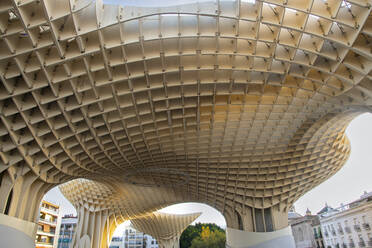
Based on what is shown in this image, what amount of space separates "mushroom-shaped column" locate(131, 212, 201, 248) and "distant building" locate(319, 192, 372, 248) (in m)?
38.4

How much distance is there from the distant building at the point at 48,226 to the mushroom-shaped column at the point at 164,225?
31098 millimetres

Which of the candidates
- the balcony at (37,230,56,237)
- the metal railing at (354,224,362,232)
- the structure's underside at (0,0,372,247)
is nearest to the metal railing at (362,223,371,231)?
the metal railing at (354,224,362,232)

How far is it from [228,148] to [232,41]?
63.2ft

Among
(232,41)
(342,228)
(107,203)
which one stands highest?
(232,41)

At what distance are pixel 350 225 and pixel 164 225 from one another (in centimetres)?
4886

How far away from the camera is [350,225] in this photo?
65.2m

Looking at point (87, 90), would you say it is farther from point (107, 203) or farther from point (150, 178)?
point (107, 203)

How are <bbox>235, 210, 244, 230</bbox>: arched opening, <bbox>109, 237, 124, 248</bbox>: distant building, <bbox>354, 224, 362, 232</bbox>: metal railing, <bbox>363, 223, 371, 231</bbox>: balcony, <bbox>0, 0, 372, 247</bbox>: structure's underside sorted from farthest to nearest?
<bbox>109, 237, 124, 248</bbox>: distant building → <bbox>354, 224, 362, 232</bbox>: metal railing → <bbox>363, 223, 371, 231</bbox>: balcony → <bbox>235, 210, 244, 230</bbox>: arched opening → <bbox>0, 0, 372, 247</bbox>: structure's underside

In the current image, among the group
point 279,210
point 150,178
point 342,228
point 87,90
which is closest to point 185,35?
point 87,90

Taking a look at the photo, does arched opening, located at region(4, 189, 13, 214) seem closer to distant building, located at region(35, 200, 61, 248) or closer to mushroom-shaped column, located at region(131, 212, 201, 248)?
mushroom-shaped column, located at region(131, 212, 201, 248)

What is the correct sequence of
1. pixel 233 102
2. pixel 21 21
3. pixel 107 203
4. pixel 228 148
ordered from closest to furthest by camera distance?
pixel 21 21 < pixel 233 102 < pixel 228 148 < pixel 107 203

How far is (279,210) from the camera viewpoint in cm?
4966

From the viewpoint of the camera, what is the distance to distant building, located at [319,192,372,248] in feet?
191

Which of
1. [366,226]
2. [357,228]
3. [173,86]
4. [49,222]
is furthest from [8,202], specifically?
[49,222]
